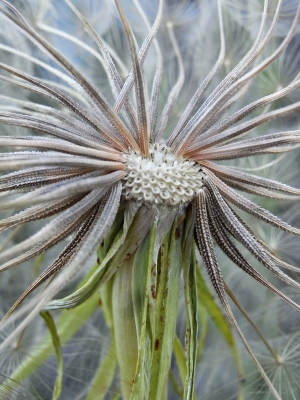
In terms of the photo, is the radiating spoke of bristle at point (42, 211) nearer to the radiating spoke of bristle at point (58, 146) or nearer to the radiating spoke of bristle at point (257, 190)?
the radiating spoke of bristle at point (58, 146)

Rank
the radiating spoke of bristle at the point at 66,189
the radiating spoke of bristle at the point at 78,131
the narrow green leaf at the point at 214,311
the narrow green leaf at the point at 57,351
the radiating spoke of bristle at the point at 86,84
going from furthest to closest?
the narrow green leaf at the point at 214,311 < the narrow green leaf at the point at 57,351 < the radiating spoke of bristle at the point at 78,131 < the radiating spoke of bristle at the point at 86,84 < the radiating spoke of bristle at the point at 66,189

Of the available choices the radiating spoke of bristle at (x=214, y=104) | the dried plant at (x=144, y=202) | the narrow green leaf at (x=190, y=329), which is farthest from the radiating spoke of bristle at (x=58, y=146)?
the narrow green leaf at (x=190, y=329)

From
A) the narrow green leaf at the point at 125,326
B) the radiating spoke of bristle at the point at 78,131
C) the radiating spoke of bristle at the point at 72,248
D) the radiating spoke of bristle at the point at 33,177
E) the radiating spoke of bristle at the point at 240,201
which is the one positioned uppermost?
the radiating spoke of bristle at the point at 240,201

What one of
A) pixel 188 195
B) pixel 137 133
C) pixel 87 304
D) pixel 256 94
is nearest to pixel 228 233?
pixel 188 195

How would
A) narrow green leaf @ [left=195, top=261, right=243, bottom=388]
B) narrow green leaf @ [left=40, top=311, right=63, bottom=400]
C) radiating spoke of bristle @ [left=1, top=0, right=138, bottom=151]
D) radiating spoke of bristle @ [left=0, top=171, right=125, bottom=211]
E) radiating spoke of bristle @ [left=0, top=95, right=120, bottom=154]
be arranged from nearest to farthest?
radiating spoke of bristle @ [left=0, top=171, right=125, bottom=211], radiating spoke of bristle @ [left=1, top=0, right=138, bottom=151], radiating spoke of bristle @ [left=0, top=95, right=120, bottom=154], narrow green leaf @ [left=40, top=311, right=63, bottom=400], narrow green leaf @ [left=195, top=261, right=243, bottom=388]

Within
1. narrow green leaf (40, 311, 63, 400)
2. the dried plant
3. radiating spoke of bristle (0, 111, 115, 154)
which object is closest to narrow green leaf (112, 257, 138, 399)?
the dried plant

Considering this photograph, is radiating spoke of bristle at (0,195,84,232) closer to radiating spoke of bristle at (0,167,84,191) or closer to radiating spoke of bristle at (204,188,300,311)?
radiating spoke of bristle at (0,167,84,191)

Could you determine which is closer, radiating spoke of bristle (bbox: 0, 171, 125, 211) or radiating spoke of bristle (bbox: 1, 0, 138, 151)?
radiating spoke of bristle (bbox: 0, 171, 125, 211)
